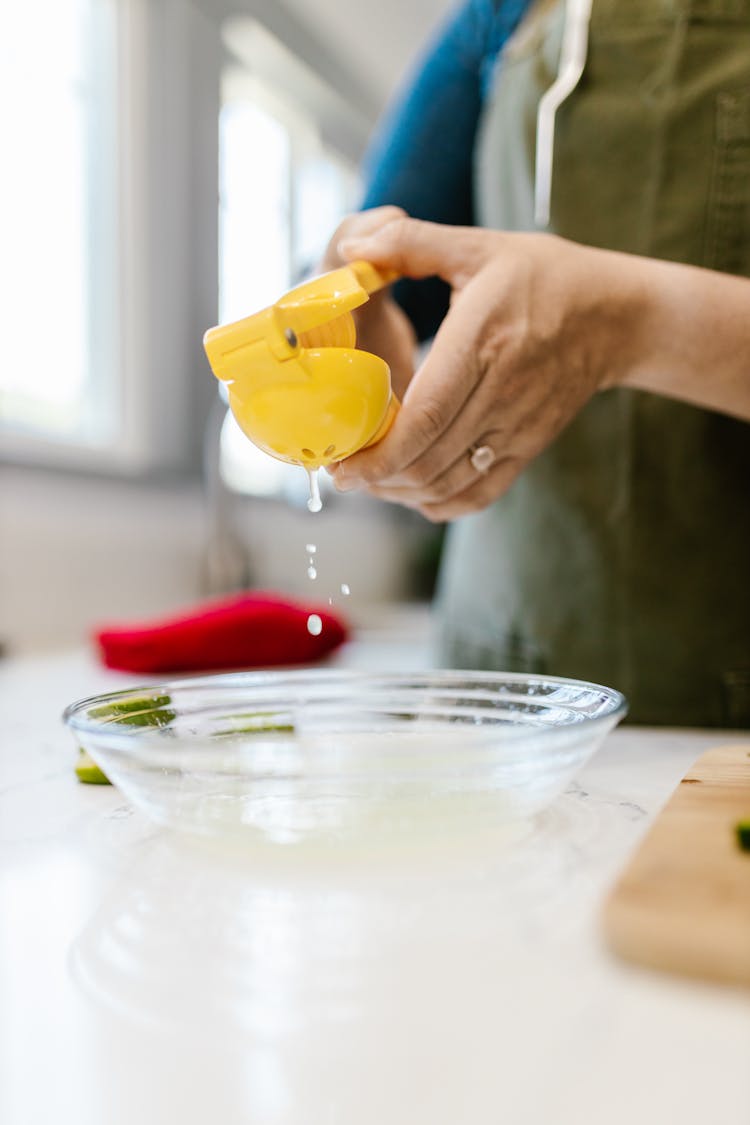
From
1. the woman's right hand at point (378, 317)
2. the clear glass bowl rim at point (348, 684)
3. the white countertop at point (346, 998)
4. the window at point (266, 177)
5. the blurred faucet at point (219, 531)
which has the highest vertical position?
the window at point (266, 177)

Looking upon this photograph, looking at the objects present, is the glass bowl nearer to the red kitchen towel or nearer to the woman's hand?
the woman's hand

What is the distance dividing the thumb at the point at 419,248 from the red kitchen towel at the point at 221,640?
50 centimetres

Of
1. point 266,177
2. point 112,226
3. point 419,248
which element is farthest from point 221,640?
point 266,177

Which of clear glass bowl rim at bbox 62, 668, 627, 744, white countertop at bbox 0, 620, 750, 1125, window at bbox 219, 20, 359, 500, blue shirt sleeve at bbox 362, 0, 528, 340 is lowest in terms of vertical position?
white countertop at bbox 0, 620, 750, 1125

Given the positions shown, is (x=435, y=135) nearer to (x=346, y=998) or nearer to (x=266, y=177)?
(x=346, y=998)

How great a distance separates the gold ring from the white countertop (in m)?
0.27

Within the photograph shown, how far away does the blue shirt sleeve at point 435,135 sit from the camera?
93 centimetres

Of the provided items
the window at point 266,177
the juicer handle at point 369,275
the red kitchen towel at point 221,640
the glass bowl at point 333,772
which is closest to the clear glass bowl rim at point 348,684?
the glass bowl at point 333,772

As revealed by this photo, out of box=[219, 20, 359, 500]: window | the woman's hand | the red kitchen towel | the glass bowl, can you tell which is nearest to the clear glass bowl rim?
the glass bowl

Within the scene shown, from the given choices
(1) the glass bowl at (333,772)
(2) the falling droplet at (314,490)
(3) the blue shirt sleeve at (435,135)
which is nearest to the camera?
(1) the glass bowl at (333,772)

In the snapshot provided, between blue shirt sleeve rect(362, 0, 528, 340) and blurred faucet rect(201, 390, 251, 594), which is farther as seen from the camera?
blurred faucet rect(201, 390, 251, 594)

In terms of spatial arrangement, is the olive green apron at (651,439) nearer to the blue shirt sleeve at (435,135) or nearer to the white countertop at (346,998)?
the blue shirt sleeve at (435,135)

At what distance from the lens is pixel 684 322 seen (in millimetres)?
613

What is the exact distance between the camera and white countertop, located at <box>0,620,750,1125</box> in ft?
0.68
